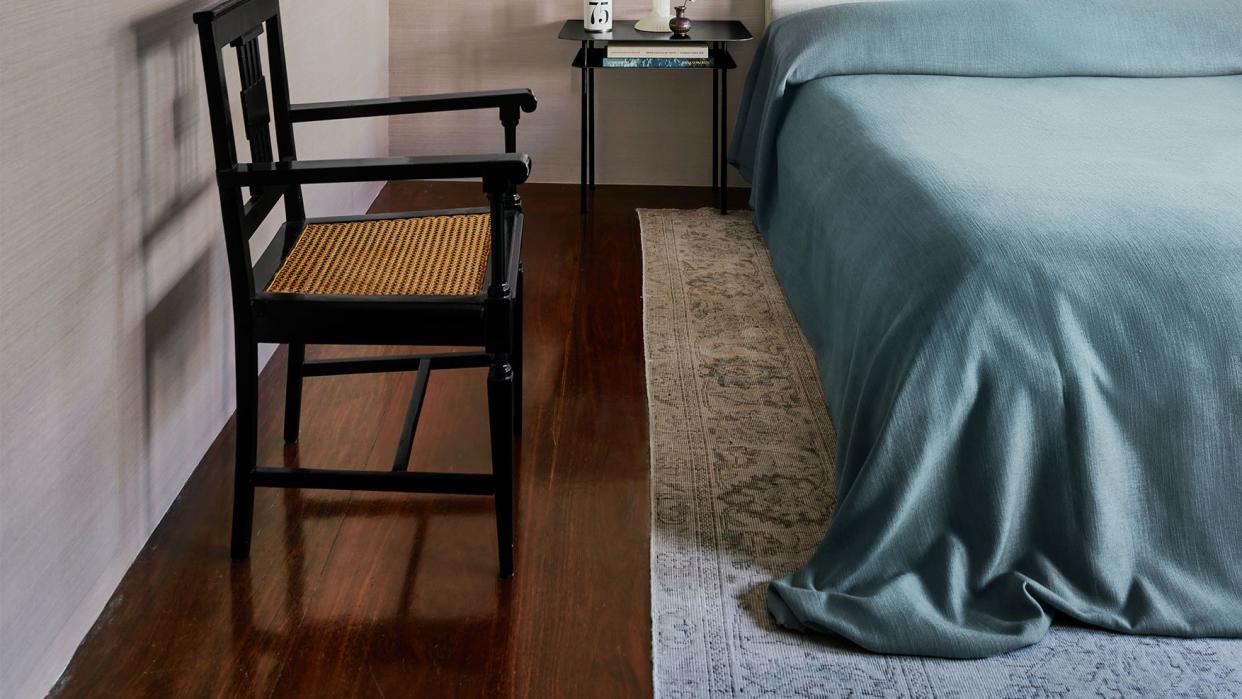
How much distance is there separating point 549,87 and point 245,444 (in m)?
2.28

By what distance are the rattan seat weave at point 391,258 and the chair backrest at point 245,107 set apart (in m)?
0.08

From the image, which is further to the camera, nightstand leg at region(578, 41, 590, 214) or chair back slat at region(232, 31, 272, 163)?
nightstand leg at region(578, 41, 590, 214)

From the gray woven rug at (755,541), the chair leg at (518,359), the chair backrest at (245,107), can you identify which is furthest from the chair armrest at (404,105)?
the gray woven rug at (755,541)

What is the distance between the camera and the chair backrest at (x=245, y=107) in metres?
1.63

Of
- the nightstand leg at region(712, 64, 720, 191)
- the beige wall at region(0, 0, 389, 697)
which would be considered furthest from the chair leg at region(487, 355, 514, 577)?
the nightstand leg at region(712, 64, 720, 191)

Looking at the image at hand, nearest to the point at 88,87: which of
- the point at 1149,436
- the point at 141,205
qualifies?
the point at 141,205

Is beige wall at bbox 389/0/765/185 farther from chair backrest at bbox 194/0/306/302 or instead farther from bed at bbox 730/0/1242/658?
bed at bbox 730/0/1242/658

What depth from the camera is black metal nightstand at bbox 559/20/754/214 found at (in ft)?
11.4

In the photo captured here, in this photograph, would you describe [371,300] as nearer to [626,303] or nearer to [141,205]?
[141,205]

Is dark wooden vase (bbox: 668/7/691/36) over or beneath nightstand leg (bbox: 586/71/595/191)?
over

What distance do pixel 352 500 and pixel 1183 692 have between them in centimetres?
126

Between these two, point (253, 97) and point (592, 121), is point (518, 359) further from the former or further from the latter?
point (592, 121)

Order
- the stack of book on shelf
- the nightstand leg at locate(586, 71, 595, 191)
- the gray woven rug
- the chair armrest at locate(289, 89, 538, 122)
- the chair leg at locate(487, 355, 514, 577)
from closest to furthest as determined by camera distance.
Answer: the gray woven rug < the chair leg at locate(487, 355, 514, 577) < the chair armrest at locate(289, 89, 538, 122) < the stack of book on shelf < the nightstand leg at locate(586, 71, 595, 191)

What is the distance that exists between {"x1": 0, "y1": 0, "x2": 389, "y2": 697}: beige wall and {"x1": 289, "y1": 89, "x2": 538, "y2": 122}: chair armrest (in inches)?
6.9
